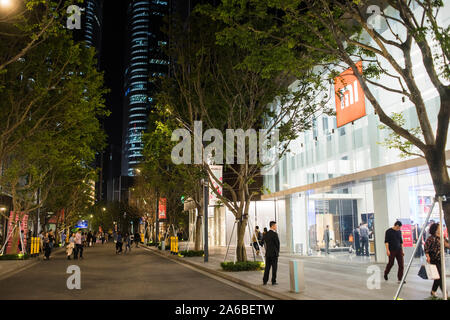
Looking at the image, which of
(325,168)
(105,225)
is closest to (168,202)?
(325,168)

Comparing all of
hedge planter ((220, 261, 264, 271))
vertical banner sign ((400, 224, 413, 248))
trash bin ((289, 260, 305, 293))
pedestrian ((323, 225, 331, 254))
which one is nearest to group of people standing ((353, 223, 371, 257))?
vertical banner sign ((400, 224, 413, 248))

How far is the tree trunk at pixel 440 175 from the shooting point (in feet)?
25.6

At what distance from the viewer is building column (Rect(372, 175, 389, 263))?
18.0 meters

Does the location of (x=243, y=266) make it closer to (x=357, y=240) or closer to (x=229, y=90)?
(x=357, y=240)

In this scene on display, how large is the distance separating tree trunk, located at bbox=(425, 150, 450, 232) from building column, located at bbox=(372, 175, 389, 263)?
33.3ft

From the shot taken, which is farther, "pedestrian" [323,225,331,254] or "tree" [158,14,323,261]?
"pedestrian" [323,225,331,254]

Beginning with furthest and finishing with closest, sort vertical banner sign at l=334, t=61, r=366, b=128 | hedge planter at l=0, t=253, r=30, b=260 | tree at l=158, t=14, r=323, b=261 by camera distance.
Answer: hedge planter at l=0, t=253, r=30, b=260 → vertical banner sign at l=334, t=61, r=366, b=128 → tree at l=158, t=14, r=323, b=261

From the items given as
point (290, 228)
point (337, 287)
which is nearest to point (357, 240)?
point (290, 228)

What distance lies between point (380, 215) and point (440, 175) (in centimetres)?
1093

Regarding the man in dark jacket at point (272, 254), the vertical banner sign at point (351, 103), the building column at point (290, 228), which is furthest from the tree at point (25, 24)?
the building column at point (290, 228)

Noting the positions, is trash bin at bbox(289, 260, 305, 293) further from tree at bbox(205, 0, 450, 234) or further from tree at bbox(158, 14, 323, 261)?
tree at bbox(158, 14, 323, 261)

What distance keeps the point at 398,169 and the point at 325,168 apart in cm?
577

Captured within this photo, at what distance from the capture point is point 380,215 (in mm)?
18266

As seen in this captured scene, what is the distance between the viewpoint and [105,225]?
110875 millimetres
